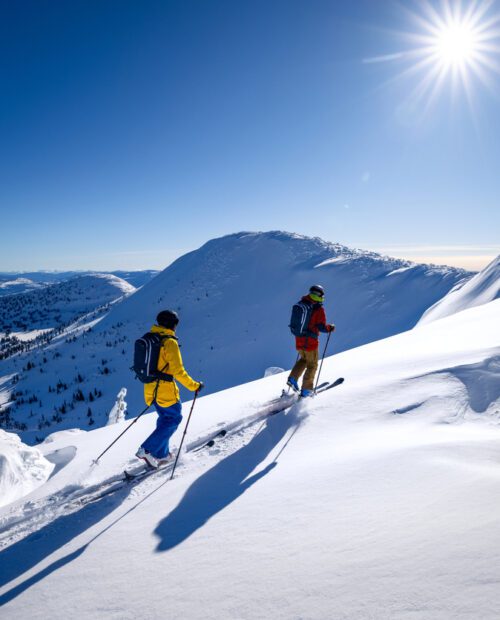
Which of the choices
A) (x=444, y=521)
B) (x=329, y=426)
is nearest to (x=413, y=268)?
(x=329, y=426)

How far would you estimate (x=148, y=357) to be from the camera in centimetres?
459

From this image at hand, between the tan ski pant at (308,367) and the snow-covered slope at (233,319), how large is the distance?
14599 mm

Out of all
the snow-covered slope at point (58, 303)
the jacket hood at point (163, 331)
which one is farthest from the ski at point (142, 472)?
the snow-covered slope at point (58, 303)

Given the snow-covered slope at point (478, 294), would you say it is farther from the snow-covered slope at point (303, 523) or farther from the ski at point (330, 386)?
the snow-covered slope at point (303, 523)

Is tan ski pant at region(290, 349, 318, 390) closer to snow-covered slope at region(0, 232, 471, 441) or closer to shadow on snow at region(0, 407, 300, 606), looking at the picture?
shadow on snow at region(0, 407, 300, 606)

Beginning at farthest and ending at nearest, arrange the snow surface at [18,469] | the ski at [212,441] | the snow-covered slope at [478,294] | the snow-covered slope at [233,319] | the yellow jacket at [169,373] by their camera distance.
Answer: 1. the snow-covered slope at [233,319]
2. the snow-covered slope at [478,294]
3. the snow surface at [18,469]
4. the ski at [212,441]
5. the yellow jacket at [169,373]

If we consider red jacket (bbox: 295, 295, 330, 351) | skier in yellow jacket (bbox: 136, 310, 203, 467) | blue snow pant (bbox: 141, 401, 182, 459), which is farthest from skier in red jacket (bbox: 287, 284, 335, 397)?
blue snow pant (bbox: 141, 401, 182, 459)

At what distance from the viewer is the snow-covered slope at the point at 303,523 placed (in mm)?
1834

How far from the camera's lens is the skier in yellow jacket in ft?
15.4

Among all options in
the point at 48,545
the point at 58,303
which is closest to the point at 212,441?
the point at 48,545

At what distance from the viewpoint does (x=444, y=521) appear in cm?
221

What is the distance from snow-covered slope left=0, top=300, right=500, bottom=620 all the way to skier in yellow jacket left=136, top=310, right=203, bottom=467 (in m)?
0.46

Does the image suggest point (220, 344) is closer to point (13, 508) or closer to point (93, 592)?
point (13, 508)

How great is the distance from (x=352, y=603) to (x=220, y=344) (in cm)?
2681
